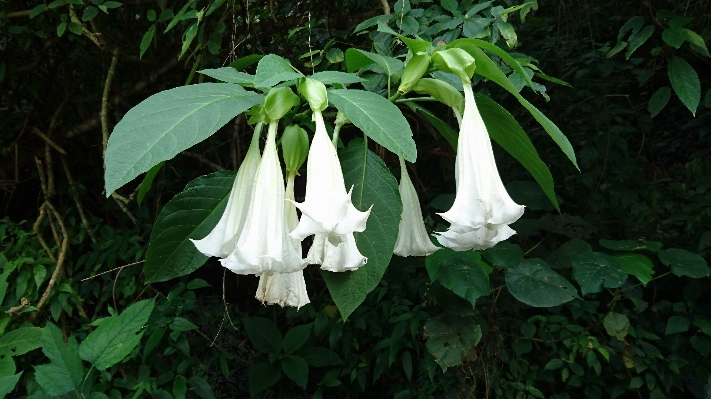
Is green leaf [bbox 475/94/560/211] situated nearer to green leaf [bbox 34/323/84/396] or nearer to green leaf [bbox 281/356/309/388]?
green leaf [bbox 34/323/84/396]

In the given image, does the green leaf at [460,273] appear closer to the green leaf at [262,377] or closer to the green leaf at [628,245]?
the green leaf at [628,245]

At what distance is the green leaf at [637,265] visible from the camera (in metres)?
1.19

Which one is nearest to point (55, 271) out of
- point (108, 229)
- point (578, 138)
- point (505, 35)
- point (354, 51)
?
point (108, 229)

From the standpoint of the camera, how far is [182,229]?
0.61m

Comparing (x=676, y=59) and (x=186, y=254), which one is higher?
(x=186, y=254)

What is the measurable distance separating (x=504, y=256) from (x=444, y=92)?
2.36ft

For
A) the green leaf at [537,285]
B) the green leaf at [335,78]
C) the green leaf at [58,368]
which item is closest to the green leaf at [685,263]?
the green leaf at [537,285]

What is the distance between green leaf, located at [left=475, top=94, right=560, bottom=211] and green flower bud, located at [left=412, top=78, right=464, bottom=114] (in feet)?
0.15

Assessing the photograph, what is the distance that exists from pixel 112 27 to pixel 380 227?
1.64m

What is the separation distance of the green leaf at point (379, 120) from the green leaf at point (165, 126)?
0.09m

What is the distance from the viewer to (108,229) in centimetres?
171

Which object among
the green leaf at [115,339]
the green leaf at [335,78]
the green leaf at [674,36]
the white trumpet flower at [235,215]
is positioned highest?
the green leaf at [335,78]

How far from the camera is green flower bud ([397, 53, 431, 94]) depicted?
567 millimetres

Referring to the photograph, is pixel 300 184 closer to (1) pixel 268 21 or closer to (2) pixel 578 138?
(1) pixel 268 21
